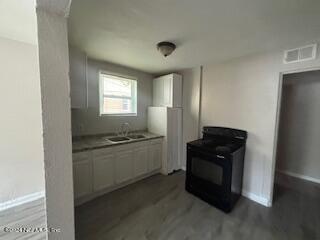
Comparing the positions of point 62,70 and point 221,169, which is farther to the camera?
point 221,169

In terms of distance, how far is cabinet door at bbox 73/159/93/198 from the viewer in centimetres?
217

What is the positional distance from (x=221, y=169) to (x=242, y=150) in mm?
543

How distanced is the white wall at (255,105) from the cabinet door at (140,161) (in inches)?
62.0

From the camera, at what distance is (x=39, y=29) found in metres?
0.96

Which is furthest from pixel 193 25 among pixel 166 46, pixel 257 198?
pixel 257 198

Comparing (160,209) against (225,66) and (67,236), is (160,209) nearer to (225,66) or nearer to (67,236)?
(67,236)

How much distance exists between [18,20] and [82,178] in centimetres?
202

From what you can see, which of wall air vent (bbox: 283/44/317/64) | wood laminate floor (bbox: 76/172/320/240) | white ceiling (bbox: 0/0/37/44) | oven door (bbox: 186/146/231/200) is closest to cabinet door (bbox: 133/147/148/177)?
wood laminate floor (bbox: 76/172/320/240)

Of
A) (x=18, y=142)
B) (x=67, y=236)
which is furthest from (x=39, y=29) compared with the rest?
(x=18, y=142)

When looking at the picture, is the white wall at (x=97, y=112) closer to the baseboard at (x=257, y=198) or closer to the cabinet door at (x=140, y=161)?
the cabinet door at (x=140, y=161)

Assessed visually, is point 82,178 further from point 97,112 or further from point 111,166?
point 97,112

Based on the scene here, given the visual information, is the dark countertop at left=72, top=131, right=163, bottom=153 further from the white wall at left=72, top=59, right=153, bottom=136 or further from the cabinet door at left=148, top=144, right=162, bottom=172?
the cabinet door at left=148, top=144, right=162, bottom=172

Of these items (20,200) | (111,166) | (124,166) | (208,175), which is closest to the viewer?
(20,200)

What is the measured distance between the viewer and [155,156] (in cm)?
325
